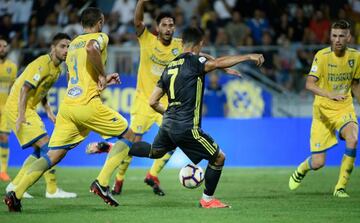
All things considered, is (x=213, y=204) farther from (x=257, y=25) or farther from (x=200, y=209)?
(x=257, y=25)

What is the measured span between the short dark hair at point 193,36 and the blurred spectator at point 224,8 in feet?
37.5

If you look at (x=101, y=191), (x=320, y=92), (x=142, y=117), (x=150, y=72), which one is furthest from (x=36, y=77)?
(x=320, y=92)

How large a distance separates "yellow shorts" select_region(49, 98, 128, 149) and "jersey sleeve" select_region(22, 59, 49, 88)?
4.59ft

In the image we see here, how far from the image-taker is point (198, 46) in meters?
9.32

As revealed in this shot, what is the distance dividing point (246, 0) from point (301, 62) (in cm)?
314

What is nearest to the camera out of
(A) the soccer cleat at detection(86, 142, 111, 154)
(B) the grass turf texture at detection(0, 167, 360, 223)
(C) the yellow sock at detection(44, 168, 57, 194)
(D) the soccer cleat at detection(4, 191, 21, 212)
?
(B) the grass turf texture at detection(0, 167, 360, 223)

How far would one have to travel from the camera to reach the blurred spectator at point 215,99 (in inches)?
698

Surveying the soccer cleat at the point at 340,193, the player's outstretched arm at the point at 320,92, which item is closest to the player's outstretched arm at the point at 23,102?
the player's outstretched arm at the point at 320,92

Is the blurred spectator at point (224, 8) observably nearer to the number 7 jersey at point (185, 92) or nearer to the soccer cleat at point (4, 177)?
the soccer cleat at point (4, 177)

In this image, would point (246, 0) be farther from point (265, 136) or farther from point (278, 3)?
point (265, 136)

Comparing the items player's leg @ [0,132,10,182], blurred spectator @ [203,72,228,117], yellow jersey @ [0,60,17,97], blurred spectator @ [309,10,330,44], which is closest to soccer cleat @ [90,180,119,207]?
player's leg @ [0,132,10,182]

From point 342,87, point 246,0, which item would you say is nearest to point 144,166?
point 246,0

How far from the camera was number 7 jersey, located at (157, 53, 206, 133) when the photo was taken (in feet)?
30.2

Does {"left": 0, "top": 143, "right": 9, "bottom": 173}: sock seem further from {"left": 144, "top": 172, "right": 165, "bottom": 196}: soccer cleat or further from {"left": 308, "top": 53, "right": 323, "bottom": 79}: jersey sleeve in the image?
{"left": 308, "top": 53, "right": 323, "bottom": 79}: jersey sleeve
